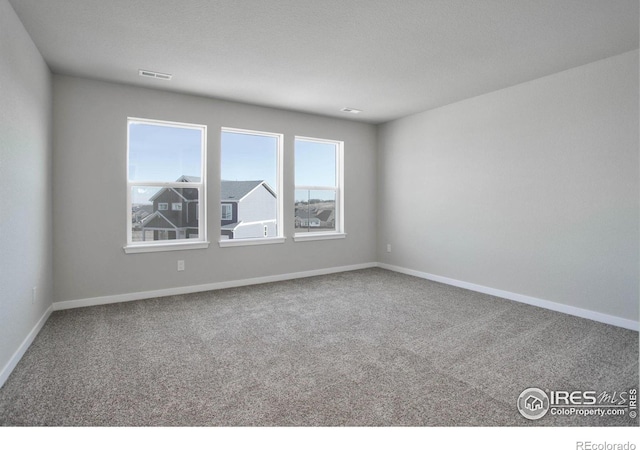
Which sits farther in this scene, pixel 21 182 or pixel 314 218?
pixel 314 218

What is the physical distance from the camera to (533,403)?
6.37 ft

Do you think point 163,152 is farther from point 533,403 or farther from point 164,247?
point 533,403

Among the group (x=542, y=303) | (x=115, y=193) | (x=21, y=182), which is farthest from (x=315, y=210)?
(x=21, y=182)

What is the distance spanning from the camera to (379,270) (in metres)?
5.66

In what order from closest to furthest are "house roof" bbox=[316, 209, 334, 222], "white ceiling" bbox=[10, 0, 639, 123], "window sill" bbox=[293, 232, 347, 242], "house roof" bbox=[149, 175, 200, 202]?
"white ceiling" bbox=[10, 0, 639, 123], "house roof" bbox=[149, 175, 200, 202], "window sill" bbox=[293, 232, 347, 242], "house roof" bbox=[316, 209, 334, 222]

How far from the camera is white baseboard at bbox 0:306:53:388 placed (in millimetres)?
2154

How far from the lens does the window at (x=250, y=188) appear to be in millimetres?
4637

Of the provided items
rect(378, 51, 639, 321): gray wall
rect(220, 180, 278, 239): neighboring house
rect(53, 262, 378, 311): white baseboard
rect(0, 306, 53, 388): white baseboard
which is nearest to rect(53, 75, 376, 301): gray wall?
rect(53, 262, 378, 311): white baseboard

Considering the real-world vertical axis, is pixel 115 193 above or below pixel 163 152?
below

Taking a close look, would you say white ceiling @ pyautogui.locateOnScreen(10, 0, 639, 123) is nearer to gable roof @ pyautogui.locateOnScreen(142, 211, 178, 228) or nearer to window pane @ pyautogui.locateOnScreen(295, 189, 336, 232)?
gable roof @ pyautogui.locateOnScreen(142, 211, 178, 228)

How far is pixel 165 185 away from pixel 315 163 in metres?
2.21

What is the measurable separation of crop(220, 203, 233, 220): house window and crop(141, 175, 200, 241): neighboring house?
1.09 ft

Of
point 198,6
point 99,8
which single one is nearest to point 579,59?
point 198,6

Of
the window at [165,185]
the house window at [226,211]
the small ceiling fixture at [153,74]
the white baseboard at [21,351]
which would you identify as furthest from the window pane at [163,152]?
the white baseboard at [21,351]
